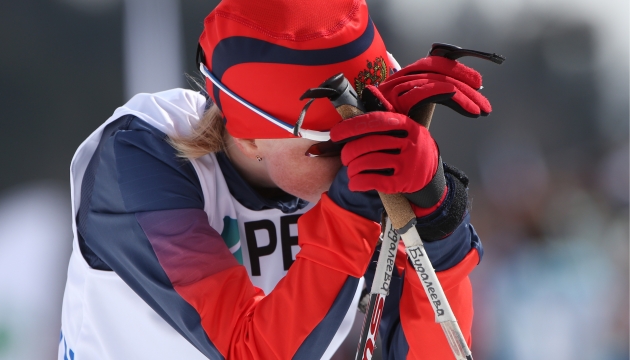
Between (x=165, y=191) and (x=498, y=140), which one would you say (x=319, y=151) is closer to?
(x=165, y=191)

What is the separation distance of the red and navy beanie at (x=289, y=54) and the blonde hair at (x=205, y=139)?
116 mm

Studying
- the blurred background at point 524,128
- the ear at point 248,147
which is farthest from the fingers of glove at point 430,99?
the blurred background at point 524,128

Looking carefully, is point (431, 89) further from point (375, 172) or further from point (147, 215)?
point (147, 215)

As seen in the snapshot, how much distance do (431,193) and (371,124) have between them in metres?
0.15

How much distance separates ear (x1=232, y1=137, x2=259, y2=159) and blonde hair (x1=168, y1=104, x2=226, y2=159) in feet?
0.18

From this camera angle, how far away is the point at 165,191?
1036 mm

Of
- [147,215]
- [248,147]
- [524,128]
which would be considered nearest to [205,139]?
[248,147]

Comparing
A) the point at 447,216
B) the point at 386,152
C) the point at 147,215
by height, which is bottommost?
the point at 147,215

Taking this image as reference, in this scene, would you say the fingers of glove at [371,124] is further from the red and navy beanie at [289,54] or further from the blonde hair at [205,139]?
the blonde hair at [205,139]

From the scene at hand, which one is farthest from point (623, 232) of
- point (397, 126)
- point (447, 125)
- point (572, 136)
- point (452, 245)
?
point (397, 126)

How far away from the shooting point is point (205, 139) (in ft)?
3.84

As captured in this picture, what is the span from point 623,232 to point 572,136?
44cm

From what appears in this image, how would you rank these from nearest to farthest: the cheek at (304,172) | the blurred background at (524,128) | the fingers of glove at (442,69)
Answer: the fingers of glove at (442,69), the cheek at (304,172), the blurred background at (524,128)

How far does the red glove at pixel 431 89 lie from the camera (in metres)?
0.87
